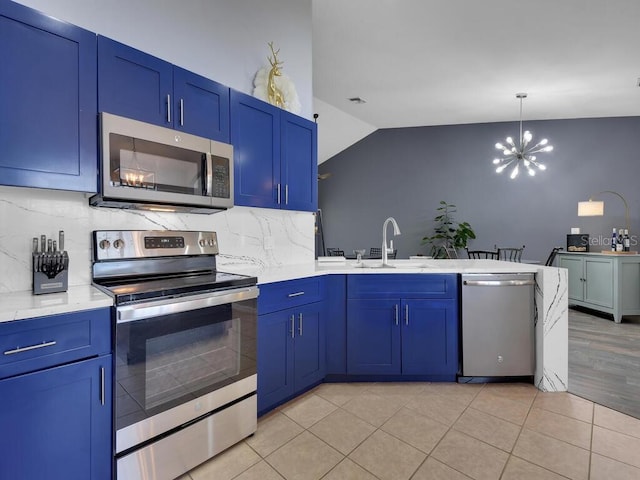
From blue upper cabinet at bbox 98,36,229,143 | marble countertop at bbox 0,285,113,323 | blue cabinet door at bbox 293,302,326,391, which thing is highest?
blue upper cabinet at bbox 98,36,229,143

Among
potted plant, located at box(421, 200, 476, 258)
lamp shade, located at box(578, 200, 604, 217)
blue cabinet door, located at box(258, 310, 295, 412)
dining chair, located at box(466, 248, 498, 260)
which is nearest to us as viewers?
blue cabinet door, located at box(258, 310, 295, 412)

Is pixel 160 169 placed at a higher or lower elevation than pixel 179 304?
higher

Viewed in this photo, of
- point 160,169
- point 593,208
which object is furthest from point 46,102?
point 593,208

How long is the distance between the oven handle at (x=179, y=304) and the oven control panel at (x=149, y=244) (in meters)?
0.54

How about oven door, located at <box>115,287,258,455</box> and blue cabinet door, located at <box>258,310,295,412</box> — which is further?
blue cabinet door, located at <box>258,310,295,412</box>

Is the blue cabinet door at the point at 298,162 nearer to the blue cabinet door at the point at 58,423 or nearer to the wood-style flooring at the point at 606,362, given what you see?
the blue cabinet door at the point at 58,423

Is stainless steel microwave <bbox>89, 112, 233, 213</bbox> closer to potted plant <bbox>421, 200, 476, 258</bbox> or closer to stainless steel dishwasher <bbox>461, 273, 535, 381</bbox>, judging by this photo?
stainless steel dishwasher <bbox>461, 273, 535, 381</bbox>

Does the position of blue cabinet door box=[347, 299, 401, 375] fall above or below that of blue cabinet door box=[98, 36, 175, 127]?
below

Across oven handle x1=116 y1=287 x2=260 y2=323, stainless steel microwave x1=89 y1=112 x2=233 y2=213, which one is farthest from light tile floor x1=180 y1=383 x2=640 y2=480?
stainless steel microwave x1=89 y1=112 x2=233 y2=213

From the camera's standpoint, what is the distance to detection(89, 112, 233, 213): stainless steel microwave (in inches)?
65.6

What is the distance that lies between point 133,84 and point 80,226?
0.78 m

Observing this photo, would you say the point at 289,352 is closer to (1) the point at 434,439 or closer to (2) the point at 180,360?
(2) the point at 180,360

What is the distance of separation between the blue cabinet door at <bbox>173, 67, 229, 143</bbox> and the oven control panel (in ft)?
2.05

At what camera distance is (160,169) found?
6.13 feet
